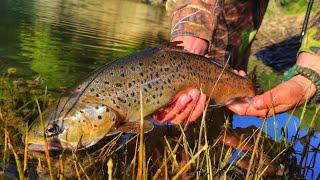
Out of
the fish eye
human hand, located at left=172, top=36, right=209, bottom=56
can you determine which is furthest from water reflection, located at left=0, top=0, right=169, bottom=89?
the fish eye

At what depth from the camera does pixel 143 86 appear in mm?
3229

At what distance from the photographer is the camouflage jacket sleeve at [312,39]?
3898mm

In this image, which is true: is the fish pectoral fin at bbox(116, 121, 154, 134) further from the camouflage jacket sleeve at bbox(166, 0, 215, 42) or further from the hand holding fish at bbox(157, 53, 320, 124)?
the camouflage jacket sleeve at bbox(166, 0, 215, 42)

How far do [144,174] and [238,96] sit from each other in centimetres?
147

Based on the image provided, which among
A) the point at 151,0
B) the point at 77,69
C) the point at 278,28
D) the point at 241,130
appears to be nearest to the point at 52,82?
the point at 77,69

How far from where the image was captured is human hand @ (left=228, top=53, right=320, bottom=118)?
3.57 m

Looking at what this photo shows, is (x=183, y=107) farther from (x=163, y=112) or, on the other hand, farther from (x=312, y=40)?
(x=312, y=40)

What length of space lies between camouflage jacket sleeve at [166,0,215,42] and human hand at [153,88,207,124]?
0.71 m

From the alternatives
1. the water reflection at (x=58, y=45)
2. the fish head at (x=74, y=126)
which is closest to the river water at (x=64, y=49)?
the water reflection at (x=58, y=45)

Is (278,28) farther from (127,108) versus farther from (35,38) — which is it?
(127,108)

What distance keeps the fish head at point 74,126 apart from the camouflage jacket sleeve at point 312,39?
168 cm

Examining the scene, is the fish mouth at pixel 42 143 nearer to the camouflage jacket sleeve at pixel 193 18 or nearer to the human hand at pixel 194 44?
the human hand at pixel 194 44

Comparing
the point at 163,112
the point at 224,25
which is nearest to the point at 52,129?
the point at 163,112

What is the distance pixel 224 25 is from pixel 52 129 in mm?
2955
